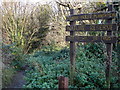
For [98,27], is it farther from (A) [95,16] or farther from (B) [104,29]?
(A) [95,16]

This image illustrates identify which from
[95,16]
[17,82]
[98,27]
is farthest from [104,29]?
[17,82]

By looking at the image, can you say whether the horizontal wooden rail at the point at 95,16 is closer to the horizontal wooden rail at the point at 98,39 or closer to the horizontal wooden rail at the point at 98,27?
the horizontal wooden rail at the point at 98,27

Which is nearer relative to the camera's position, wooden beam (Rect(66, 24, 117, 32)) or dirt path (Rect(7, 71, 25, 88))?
wooden beam (Rect(66, 24, 117, 32))

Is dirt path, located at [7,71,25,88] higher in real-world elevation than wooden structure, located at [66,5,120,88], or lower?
lower

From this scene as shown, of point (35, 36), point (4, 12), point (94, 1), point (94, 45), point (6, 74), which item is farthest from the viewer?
point (35, 36)

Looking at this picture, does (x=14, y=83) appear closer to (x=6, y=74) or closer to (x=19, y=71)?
(x=6, y=74)

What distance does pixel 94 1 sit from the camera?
7.27m

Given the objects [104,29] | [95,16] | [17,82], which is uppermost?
[95,16]

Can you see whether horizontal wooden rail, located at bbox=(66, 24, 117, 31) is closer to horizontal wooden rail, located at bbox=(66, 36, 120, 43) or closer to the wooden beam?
the wooden beam

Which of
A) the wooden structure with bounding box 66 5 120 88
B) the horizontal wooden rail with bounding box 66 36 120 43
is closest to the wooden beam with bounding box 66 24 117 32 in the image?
the wooden structure with bounding box 66 5 120 88

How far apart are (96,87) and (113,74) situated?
0.66 m

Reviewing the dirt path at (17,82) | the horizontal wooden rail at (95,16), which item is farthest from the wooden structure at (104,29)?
the dirt path at (17,82)

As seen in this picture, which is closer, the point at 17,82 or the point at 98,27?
the point at 98,27

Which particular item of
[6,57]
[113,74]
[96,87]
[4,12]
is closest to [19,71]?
[6,57]
